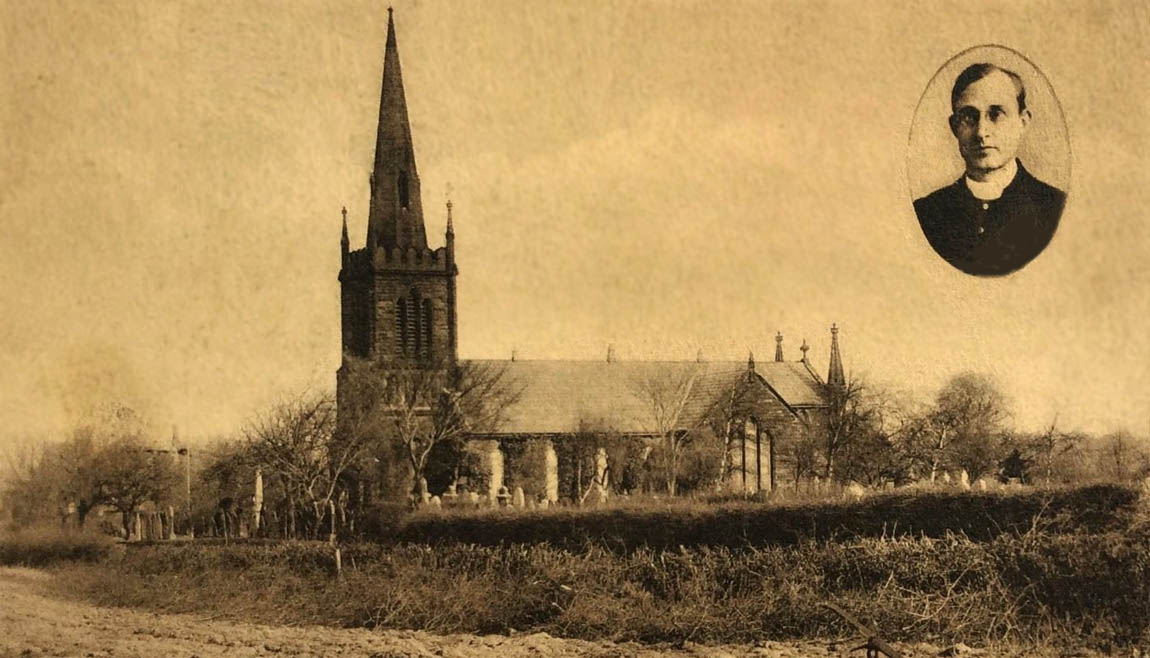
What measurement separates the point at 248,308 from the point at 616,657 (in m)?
4.14

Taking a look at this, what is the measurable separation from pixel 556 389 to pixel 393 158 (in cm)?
1013

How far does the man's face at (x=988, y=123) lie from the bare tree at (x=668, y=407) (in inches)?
256

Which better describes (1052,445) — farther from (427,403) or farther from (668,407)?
(427,403)

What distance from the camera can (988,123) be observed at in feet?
37.4

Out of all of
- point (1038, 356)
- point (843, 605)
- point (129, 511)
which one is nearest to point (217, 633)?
point (129, 511)

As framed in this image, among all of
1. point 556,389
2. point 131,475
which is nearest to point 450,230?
point 131,475

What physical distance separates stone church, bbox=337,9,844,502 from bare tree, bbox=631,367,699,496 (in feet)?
0.16

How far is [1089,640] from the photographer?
982cm

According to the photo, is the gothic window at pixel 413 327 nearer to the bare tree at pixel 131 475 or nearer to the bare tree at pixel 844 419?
the bare tree at pixel 844 419

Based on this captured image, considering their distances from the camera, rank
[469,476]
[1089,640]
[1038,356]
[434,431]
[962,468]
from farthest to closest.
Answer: [469,476], [434,431], [962,468], [1038,356], [1089,640]

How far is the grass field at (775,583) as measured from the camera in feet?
32.3

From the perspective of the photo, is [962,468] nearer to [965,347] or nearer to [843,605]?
[965,347]

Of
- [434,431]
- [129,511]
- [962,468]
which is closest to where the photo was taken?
[129,511]

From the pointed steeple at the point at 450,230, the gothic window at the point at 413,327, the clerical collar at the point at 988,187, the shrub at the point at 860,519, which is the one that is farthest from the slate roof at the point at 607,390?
the clerical collar at the point at 988,187
